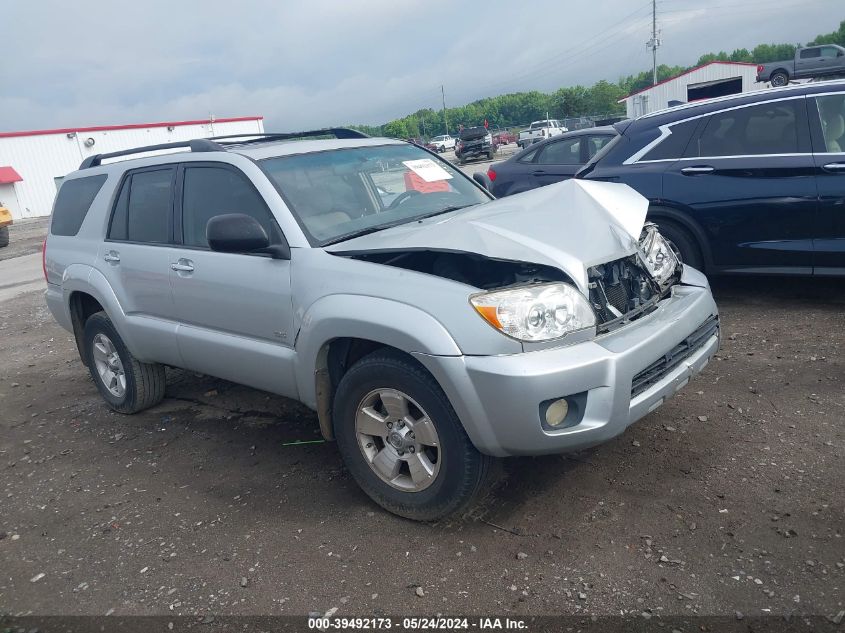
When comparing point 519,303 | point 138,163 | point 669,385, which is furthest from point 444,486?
point 138,163

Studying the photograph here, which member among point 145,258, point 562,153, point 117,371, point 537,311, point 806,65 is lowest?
point 117,371

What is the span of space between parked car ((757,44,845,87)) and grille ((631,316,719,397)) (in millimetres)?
26211

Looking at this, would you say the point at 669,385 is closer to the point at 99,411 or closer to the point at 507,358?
the point at 507,358

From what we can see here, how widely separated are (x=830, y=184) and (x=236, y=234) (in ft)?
14.6

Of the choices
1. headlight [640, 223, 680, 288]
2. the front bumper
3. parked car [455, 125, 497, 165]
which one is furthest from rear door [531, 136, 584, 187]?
parked car [455, 125, 497, 165]

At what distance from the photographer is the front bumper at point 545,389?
2828mm

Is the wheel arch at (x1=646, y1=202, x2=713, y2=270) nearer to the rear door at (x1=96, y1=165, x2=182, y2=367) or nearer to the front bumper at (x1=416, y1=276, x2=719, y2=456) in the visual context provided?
the front bumper at (x1=416, y1=276, x2=719, y2=456)

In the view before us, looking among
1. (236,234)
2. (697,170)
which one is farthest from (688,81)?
(236,234)

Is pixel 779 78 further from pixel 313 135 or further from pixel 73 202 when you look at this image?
pixel 73 202

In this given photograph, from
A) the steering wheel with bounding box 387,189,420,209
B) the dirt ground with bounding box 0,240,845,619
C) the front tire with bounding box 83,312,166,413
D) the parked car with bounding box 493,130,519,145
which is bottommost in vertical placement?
the parked car with bounding box 493,130,519,145

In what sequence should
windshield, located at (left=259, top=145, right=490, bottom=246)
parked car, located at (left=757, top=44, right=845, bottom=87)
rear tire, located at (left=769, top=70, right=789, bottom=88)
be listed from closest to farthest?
1. windshield, located at (left=259, top=145, right=490, bottom=246)
2. parked car, located at (left=757, top=44, right=845, bottom=87)
3. rear tire, located at (left=769, top=70, right=789, bottom=88)

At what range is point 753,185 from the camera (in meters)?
5.62

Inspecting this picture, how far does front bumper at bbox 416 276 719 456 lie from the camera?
283 cm

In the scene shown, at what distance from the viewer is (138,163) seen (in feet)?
16.0
